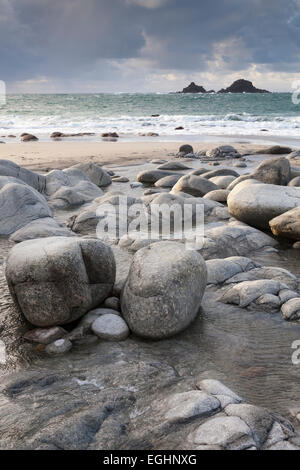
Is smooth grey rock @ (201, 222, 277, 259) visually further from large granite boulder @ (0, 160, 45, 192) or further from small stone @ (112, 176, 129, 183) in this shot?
small stone @ (112, 176, 129, 183)

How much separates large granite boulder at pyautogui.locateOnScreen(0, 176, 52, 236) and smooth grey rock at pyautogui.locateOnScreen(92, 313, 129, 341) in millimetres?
3359

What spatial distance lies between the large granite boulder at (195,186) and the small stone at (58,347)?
20.0ft

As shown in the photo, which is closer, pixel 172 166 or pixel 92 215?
pixel 92 215

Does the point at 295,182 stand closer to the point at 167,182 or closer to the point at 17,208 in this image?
the point at 167,182

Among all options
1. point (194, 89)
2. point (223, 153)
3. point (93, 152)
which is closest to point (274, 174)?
point (223, 153)

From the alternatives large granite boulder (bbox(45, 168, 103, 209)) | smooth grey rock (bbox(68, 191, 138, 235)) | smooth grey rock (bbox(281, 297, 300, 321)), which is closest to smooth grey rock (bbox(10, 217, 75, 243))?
smooth grey rock (bbox(68, 191, 138, 235))

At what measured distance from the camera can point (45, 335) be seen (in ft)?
12.1

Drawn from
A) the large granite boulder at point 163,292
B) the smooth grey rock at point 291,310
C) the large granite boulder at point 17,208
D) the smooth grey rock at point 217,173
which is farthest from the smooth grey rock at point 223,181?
the large granite boulder at point 163,292

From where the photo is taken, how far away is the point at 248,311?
13.8 ft

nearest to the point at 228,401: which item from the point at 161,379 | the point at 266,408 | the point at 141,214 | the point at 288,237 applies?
the point at 266,408

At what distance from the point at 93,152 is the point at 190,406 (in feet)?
44.0
